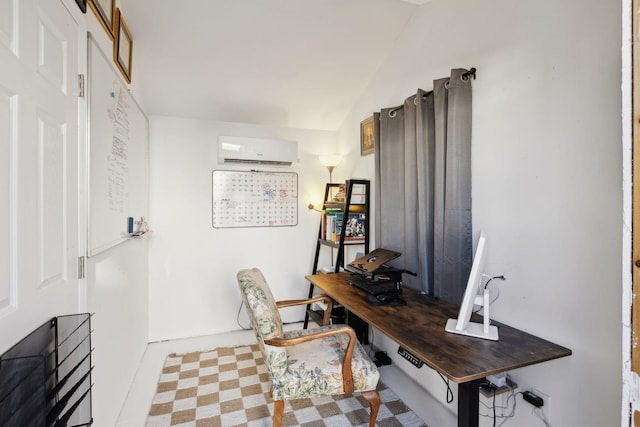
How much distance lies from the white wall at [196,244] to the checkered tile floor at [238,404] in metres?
0.61

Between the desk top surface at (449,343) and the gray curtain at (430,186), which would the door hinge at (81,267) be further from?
the gray curtain at (430,186)

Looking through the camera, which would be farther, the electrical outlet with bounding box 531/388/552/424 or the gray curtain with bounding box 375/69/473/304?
the gray curtain with bounding box 375/69/473/304

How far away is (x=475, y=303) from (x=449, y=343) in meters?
0.21

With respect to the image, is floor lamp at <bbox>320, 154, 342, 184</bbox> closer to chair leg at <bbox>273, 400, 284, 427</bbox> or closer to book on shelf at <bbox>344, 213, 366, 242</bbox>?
book on shelf at <bbox>344, 213, 366, 242</bbox>

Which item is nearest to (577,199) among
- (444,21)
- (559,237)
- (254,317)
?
(559,237)

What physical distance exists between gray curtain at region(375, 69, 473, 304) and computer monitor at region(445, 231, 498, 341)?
12.4 inches

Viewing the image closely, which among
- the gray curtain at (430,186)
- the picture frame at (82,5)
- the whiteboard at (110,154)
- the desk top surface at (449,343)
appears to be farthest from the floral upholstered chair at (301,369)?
the picture frame at (82,5)

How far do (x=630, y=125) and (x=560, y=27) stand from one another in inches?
36.8

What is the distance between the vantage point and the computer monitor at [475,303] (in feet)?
3.91

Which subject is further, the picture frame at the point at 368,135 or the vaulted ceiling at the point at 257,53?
the picture frame at the point at 368,135

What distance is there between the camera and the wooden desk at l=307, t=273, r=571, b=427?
1067 mm

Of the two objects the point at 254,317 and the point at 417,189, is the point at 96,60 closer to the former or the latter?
the point at 254,317

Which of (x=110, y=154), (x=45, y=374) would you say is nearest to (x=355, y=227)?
(x=110, y=154)

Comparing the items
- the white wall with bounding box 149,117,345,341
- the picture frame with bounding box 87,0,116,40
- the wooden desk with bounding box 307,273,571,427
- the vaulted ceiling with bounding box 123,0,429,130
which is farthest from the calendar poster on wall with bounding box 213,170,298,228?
the wooden desk with bounding box 307,273,571,427
